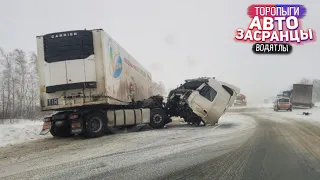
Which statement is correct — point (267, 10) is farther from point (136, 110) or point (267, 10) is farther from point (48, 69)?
point (48, 69)

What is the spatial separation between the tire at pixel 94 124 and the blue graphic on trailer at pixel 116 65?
1.76 m

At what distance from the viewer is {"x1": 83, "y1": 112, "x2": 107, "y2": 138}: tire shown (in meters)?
11.7

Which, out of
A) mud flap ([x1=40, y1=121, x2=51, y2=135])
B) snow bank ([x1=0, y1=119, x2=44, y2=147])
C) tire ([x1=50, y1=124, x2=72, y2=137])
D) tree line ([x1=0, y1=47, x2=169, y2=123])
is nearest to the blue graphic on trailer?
tire ([x1=50, y1=124, x2=72, y2=137])

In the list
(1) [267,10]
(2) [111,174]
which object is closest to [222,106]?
(1) [267,10]

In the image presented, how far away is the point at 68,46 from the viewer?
1122cm

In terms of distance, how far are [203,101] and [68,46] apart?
7366 millimetres

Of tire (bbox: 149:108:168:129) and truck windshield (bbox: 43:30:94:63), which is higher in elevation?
truck windshield (bbox: 43:30:94:63)

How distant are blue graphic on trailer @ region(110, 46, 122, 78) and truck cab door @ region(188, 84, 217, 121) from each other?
13.5ft

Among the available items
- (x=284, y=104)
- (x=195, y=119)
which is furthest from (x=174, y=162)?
(x=284, y=104)

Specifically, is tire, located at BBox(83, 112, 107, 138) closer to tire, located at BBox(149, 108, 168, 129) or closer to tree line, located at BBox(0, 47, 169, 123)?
tire, located at BBox(149, 108, 168, 129)

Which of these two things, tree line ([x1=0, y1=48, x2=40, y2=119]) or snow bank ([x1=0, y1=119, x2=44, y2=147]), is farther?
tree line ([x1=0, y1=48, x2=40, y2=119])

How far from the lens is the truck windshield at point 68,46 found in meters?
11.2

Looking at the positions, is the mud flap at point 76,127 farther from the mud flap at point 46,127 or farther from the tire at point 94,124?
the mud flap at point 46,127

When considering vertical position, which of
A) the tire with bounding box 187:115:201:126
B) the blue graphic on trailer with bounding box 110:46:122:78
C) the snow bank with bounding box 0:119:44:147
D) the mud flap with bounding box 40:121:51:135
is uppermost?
the blue graphic on trailer with bounding box 110:46:122:78
